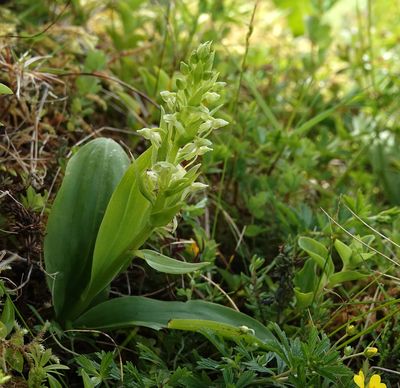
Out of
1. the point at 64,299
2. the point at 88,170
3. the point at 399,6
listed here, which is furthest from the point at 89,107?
the point at 399,6

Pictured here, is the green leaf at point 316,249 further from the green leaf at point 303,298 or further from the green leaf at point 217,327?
the green leaf at point 217,327

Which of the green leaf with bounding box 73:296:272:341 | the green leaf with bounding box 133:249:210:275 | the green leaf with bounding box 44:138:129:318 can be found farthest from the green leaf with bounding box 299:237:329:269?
the green leaf with bounding box 44:138:129:318

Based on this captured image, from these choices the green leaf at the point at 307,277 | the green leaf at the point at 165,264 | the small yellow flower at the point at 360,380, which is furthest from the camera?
the green leaf at the point at 307,277

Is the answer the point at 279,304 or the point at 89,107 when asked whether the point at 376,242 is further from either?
the point at 89,107

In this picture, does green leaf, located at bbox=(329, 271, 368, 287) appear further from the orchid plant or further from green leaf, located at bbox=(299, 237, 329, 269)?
the orchid plant

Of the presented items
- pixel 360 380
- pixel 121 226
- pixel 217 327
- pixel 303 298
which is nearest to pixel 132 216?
pixel 121 226

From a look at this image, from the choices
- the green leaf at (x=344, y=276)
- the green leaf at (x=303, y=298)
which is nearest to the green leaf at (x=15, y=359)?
the green leaf at (x=303, y=298)

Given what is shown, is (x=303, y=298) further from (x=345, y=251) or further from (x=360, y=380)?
(x=360, y=380)
